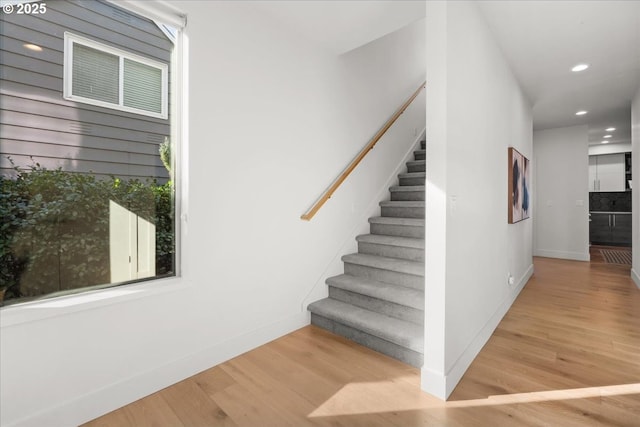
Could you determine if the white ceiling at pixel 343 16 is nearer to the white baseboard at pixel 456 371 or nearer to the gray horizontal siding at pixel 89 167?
the gray horizontal siding at pixel 89 167

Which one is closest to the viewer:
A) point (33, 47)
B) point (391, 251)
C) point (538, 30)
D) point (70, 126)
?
point (33, 47)

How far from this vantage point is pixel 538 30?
2.74 metres

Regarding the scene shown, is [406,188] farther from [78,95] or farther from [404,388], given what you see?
[78,95]

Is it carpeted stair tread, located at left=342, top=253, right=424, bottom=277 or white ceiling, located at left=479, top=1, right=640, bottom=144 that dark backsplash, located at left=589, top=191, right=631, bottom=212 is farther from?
carpeted stair tread, located at left=342, top=253, right=424, bottom=277

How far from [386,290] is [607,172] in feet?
30.9

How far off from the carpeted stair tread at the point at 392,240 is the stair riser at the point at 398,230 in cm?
6

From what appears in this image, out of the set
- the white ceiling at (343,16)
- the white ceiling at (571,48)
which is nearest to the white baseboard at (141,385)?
the white ceiling at (343,16)

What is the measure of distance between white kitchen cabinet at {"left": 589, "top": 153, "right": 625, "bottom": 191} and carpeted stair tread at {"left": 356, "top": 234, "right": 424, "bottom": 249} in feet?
28.1

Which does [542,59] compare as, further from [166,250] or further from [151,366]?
[151,366]

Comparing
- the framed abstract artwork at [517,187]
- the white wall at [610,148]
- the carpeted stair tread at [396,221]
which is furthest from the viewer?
the white wall at [610,148]

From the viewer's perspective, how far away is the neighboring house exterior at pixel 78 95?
1586 millimetres

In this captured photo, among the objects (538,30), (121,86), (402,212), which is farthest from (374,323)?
(538,30)

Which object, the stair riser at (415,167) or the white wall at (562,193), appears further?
the white wall at (562,193)

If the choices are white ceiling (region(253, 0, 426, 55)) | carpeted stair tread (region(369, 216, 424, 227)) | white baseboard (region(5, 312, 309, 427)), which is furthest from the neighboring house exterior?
carpeted stair tread (region(369, 216, 424, 227))
